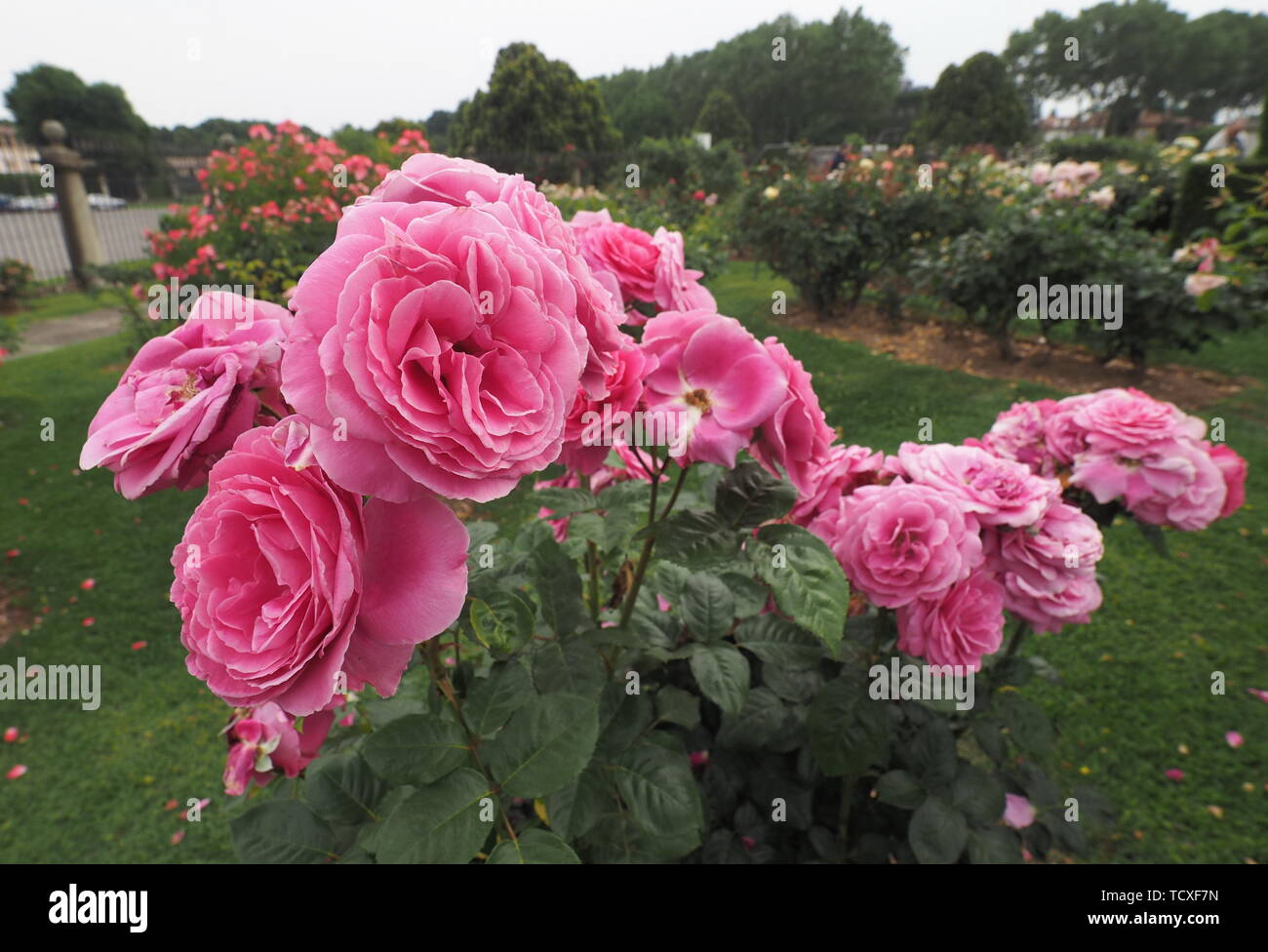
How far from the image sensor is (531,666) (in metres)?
1.02

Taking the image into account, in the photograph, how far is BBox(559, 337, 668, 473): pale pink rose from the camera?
2.56 feet

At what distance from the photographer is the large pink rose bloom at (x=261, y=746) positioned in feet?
3.67

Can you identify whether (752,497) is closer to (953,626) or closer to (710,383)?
(710,383)

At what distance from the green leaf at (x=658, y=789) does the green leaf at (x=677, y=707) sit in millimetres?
125

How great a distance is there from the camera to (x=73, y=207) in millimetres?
11680

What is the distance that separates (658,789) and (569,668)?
208 millimetres

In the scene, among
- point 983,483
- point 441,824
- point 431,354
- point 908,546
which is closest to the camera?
point 431,354

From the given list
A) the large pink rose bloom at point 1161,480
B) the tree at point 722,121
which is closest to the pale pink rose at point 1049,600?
the large pink rose bloom at point 1161,480

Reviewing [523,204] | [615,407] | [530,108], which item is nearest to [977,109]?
[530,108]

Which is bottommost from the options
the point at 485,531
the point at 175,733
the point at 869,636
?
the point at 175,733

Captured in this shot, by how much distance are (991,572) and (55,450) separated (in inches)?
252

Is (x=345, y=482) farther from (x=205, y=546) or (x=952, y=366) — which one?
(x=952, y=366)

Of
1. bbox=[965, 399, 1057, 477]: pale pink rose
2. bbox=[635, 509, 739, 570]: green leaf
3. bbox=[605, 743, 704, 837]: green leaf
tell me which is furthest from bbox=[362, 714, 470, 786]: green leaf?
bbox=[965, 399, 1057, 477]: pale pink rose

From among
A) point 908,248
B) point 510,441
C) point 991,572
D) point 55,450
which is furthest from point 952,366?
point 55,450
